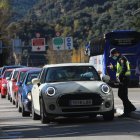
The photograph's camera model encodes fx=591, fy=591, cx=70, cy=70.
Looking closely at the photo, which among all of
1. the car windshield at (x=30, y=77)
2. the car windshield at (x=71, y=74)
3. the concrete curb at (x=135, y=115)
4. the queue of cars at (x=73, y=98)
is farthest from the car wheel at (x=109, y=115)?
the car windshield at (x=30, y=77)

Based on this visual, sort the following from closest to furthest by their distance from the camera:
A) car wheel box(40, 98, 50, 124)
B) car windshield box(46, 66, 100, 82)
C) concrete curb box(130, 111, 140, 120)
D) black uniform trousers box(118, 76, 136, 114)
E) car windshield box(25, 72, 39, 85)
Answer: car wheel box(40, 98, 50, 124), car windshield box(46, 66, 100, 82), concrete curb box(130, 111, 140, 120), black uniform trousers box(118, 76, 136, 114), car windshield box(25, 72, 39, 85)

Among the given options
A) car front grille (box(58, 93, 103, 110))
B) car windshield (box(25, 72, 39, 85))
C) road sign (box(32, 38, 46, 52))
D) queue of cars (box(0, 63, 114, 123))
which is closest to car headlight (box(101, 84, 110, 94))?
queue of cars (box(0, 63, 114, 123))

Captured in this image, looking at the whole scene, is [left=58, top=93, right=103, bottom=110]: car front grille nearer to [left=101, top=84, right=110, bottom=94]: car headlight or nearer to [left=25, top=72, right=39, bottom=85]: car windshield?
[left=101, top=84, right=110, bottom=94]: car headlight

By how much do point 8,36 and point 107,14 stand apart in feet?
85.3

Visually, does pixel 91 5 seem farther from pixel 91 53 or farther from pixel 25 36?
pixel 91 53

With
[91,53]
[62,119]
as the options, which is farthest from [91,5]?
[62,119]

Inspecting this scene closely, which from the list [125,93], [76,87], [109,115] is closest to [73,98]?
[76,87]

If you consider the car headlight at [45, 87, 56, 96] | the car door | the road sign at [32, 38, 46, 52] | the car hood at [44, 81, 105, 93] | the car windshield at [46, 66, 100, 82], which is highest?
the road sign at [32, 38, 46, 52]

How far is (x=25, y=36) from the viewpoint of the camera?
113062 millimetres

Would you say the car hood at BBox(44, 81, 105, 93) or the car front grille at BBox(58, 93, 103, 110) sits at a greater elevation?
the car hood at BBox(44, 81, 105, 93)

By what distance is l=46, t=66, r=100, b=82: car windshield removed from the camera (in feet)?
53.5

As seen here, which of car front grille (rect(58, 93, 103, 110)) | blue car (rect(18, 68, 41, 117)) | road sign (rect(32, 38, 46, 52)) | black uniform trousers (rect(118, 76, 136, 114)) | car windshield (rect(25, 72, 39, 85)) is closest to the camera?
car front grille (rect(58, 93, 103, 110))

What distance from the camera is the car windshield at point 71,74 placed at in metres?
16.3

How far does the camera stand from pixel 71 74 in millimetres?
16484
